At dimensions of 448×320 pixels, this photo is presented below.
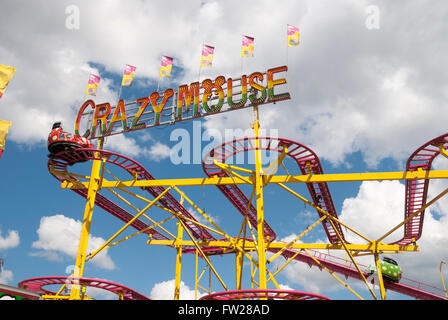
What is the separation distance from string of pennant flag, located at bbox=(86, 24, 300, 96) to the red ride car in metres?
7.91

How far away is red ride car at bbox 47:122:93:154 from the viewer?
609 inches

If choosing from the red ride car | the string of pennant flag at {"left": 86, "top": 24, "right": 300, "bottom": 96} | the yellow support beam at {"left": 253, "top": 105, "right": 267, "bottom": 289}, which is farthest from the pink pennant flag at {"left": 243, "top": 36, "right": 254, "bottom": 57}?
the red ride car

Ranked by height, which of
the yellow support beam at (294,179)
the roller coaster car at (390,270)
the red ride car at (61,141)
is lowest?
the roller coaster car at (390,270)

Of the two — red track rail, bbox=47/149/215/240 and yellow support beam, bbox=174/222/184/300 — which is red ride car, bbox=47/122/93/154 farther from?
yellow support beam, bbox=174/222/184/300

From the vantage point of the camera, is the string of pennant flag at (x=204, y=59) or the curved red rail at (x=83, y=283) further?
the string of pennant flag at (x=204, y=59)

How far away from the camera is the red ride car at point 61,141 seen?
15469 millimetres

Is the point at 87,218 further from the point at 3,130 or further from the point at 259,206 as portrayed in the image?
the point at 3,130

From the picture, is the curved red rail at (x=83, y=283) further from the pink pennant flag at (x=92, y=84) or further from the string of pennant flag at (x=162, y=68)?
the pink pennant flag at (x=92, y=84)

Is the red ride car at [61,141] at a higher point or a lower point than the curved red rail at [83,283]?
higher

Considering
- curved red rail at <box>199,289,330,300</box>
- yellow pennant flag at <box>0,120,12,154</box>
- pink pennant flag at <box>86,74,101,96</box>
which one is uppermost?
pink pennant flag at <box>86,74,101,96</box>

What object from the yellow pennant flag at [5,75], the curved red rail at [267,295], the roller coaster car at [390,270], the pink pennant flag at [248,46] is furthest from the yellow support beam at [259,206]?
the roller coaster car at [390,270]

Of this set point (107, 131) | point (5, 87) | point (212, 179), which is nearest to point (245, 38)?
point (212, 179)

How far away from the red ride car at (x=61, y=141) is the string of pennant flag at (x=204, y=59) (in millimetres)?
7908
